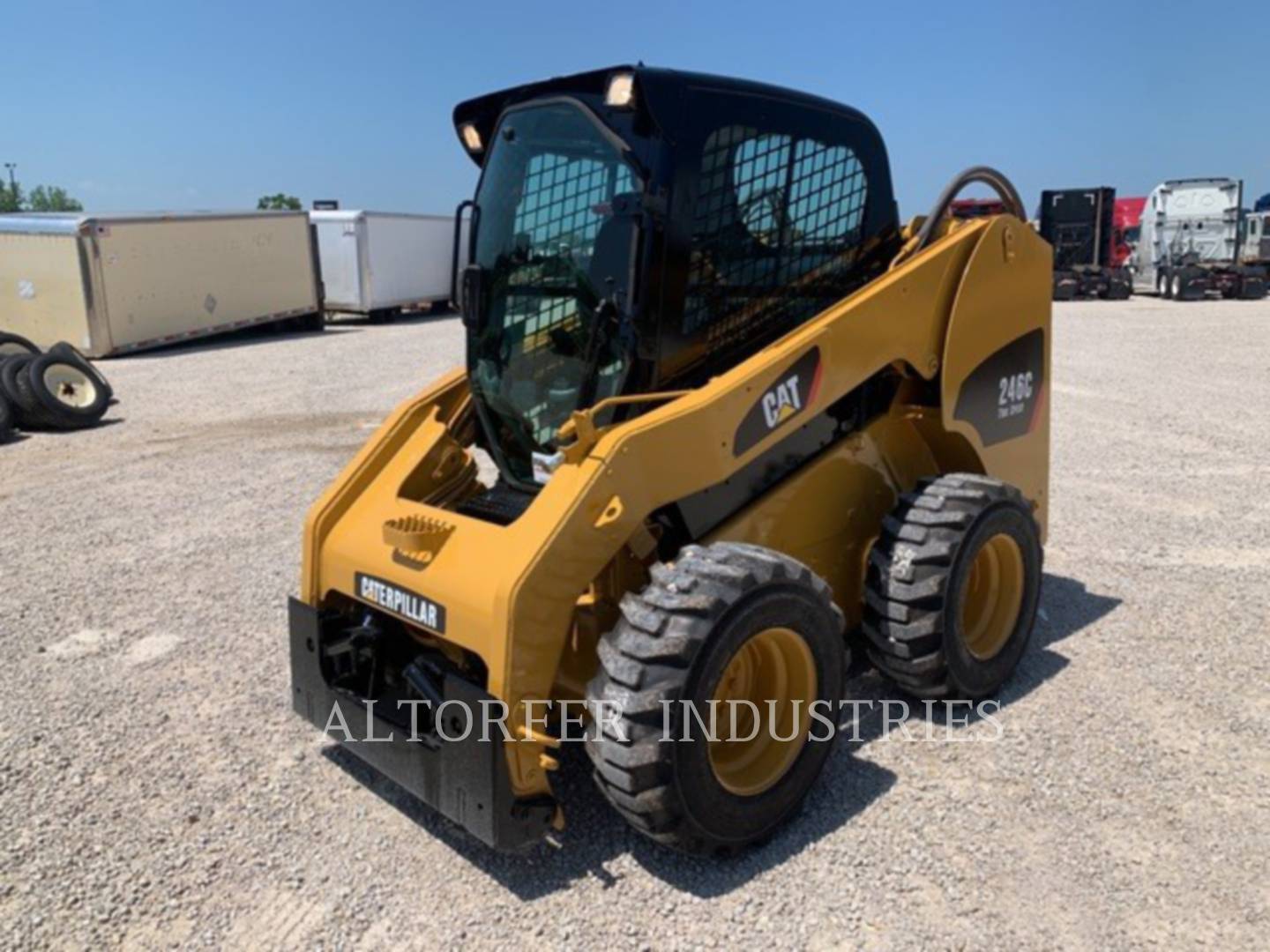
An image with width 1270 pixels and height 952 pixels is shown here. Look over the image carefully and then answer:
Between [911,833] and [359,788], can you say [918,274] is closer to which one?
[911,833]

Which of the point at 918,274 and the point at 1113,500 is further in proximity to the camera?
the point at 1113,500

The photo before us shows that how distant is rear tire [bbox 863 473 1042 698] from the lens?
12.6ft

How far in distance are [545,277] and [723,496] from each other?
103 centimetres

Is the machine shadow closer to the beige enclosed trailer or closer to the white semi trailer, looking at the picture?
the beige enclosed trailer

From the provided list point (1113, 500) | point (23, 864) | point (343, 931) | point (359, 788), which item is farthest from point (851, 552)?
point (1113, 500)

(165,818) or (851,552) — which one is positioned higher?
(851,552)

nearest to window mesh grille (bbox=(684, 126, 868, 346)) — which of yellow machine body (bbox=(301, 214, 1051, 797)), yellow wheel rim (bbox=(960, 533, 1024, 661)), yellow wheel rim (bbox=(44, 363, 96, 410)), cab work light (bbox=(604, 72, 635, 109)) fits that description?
yellow machine body (bbox=(301, 214, 1051, 797))

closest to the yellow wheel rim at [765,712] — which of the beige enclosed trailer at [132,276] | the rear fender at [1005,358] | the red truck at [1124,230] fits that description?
the rear fender at [1005,358]

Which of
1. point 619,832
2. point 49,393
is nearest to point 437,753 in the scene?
point 619,832

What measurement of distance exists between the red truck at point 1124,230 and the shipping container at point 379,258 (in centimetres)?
1790

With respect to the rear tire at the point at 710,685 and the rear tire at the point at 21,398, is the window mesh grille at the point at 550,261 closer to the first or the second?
the rear tire at the point at 710,685

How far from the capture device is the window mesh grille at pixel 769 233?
3.56 meters

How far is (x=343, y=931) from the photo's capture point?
2.94 meters

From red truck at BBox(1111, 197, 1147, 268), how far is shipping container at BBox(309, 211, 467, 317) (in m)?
17.9
